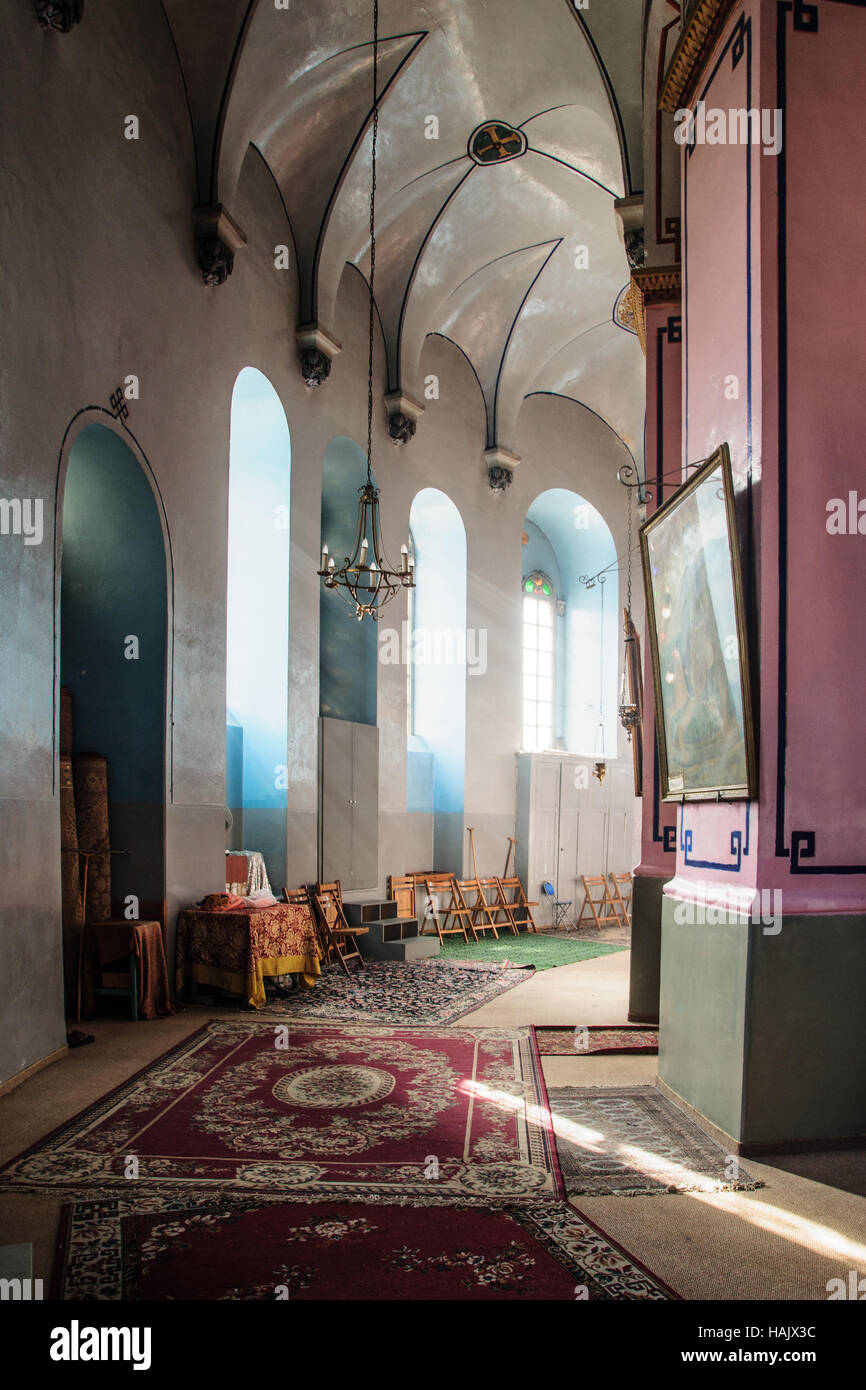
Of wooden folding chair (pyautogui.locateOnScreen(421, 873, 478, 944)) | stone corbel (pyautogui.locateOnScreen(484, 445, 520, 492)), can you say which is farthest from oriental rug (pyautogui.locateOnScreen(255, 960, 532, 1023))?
stone corbel (pyautogui.locateOnScreen(484, 445, 520, 492))

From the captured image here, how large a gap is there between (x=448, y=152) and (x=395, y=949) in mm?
8655

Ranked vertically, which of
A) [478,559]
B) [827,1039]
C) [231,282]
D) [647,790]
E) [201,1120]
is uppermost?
[231,282]

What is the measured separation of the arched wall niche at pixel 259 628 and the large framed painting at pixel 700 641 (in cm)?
508

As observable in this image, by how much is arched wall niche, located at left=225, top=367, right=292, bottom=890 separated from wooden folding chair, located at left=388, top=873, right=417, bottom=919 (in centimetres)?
268

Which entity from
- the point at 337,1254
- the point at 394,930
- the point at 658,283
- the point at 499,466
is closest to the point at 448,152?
the point at 499,466

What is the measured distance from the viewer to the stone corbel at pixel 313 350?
10359 millimetres

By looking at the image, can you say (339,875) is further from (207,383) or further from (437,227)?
(437,227)

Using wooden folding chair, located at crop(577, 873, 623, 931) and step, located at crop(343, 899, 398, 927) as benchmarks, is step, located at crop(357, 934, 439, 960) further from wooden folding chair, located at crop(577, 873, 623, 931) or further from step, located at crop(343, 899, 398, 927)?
wooden folding chair, located at crop(577, 873, 623, 931)

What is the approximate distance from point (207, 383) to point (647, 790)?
5100 mm

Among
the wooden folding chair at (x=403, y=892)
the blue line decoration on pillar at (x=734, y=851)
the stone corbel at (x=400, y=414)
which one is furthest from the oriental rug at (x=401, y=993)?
the stone corbel at (x=400, y=414)

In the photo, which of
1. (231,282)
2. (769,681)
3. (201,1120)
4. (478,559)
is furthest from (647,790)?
(478,559)

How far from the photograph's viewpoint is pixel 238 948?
762cm

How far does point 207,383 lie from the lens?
857cm

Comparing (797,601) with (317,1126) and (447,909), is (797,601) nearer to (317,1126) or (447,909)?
(317,1126)
